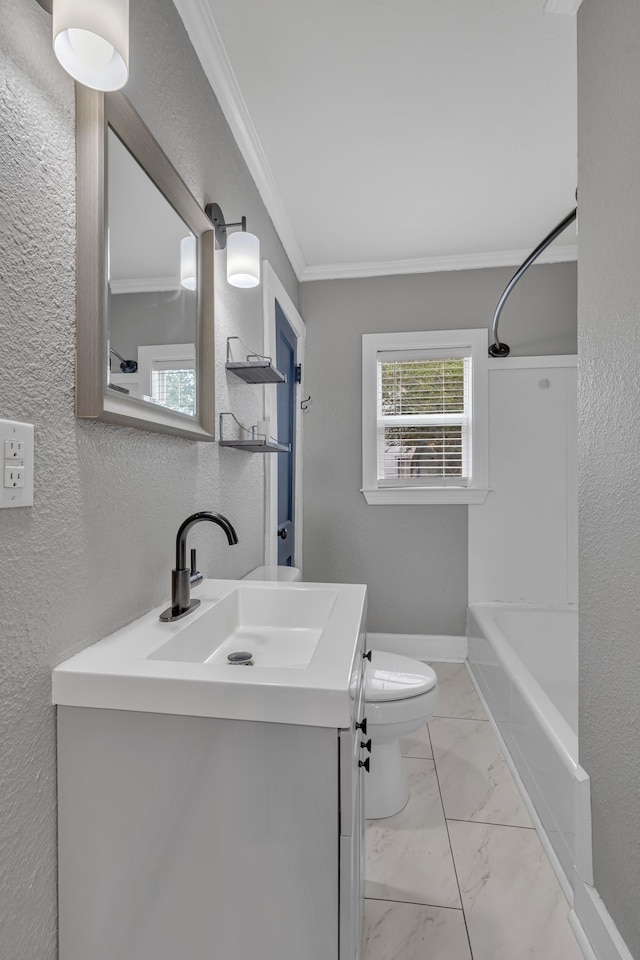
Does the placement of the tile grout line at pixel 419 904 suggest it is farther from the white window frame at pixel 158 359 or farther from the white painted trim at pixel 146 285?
the white painted trim at pixel 146 285

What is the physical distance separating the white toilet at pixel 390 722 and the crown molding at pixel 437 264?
94.1 inches

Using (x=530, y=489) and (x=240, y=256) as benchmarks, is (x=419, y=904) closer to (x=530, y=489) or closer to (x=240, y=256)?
(x=240, y=256)

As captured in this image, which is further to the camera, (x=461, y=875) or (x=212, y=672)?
(x=461, y=875)

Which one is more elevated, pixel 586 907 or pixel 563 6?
pixel 563 6

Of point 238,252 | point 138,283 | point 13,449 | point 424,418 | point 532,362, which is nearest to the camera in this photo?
point 13,449

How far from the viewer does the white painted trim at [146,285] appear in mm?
1027

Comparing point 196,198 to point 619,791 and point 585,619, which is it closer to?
point 585,619

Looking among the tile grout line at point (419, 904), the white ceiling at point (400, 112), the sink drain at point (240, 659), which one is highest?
the white ceiling at point (400, 112)

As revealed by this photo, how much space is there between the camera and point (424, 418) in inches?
122

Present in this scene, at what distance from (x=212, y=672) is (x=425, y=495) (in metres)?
2.39

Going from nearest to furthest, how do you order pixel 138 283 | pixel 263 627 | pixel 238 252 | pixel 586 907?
1. pixel 138 283
2. pixel 586 907
3. pixel 263 627
4. pixel 238 252

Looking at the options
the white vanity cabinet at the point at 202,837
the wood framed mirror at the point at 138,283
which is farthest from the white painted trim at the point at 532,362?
the white vanity cabinet at the point at 202,837

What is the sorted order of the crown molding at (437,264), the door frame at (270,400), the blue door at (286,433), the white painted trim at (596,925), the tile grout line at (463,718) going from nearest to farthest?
the white painted trim at (596,925)
the door frame at (270,400)
the tile grout line at (463,718)
the blue door at (286,433)
the crown molding at (437,264)

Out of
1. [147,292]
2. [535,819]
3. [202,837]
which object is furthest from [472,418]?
[202,837]
